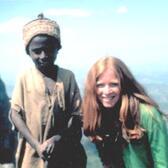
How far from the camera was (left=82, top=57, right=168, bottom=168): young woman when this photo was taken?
4246mm

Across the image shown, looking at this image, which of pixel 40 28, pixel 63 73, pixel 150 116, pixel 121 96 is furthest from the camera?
pixel 63 73

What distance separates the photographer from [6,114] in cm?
542

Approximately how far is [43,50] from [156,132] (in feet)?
4.59

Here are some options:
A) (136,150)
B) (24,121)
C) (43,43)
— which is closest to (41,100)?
(24,121)

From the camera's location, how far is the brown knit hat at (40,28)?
442 centimetres

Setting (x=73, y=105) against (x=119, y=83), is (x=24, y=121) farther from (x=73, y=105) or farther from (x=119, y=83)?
(x=119, y=83)

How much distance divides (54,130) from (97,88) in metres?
0.62

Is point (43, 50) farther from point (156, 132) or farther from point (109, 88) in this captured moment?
point (156, 132)

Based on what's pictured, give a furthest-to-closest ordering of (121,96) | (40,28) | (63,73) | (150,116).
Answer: (63,73)
(40,28)
(121,96)
(150,116)

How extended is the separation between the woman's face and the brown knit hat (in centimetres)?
63

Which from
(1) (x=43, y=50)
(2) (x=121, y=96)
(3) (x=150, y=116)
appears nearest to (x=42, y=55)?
(1) (x=43, y=50)

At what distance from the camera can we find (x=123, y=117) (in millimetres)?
4242

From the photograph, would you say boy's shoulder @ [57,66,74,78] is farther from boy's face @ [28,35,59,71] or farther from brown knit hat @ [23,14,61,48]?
brown knit hat @ [23,14,61,48]

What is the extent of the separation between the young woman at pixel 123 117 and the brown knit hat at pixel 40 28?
565 mm
